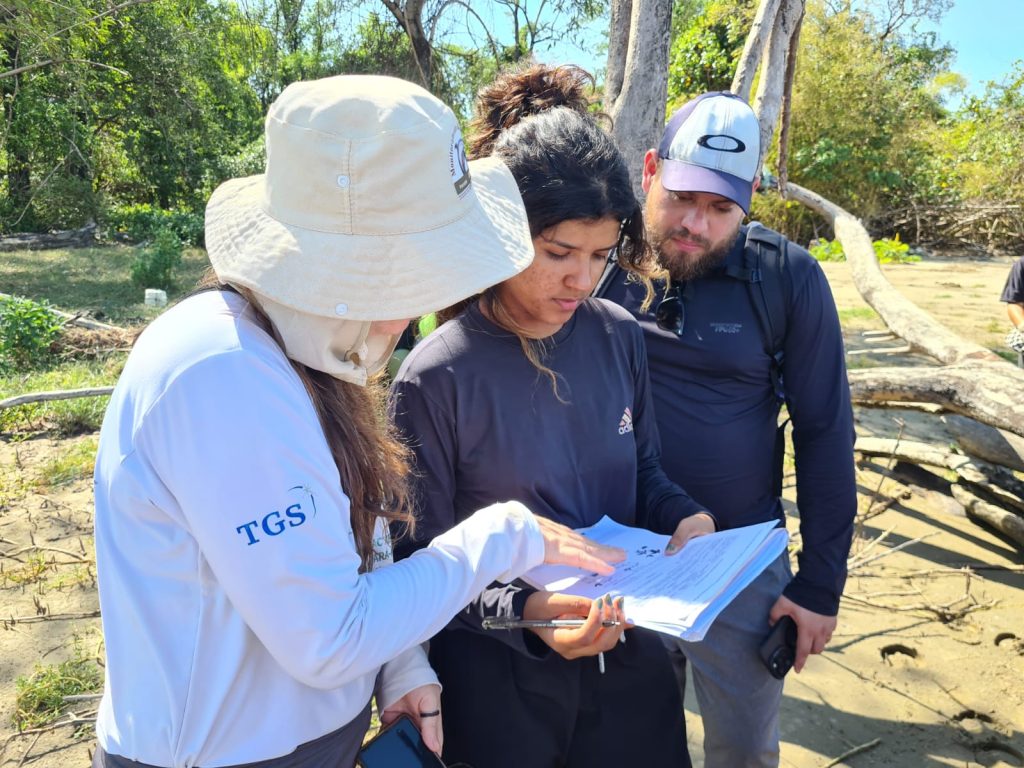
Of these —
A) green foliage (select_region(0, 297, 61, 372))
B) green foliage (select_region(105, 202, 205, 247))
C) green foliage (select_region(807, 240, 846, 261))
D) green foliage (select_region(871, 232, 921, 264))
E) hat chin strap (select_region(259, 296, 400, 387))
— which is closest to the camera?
hat chin strap (select_region(259, 296, 400, 387))

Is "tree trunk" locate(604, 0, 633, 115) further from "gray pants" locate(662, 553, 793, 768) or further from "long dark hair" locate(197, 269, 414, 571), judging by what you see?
"long dark hair" locate(197, 269, 414, 571)

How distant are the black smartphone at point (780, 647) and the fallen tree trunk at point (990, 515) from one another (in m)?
3.09

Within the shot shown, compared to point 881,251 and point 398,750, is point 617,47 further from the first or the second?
point 881,251

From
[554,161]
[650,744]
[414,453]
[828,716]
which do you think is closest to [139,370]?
[414,453]

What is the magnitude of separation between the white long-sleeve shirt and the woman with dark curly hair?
1.43ft

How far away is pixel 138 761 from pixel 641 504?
1167 mm

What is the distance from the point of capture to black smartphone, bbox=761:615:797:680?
74.4 inches

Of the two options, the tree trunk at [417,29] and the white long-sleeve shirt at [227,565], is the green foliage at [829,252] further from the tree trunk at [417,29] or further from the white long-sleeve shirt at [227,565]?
the white long-sleeve shirt at [227,565]

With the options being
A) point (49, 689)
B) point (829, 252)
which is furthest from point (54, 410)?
point (829, 252)

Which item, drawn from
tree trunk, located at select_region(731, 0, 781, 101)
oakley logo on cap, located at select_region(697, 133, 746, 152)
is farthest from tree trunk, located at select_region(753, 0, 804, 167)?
oakley logo on cap, located at select_region(697, 133, 746, 152)

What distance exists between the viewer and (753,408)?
2080mm

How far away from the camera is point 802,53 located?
54.7 feet

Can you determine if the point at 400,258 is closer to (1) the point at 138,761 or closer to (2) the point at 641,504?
(1) the point at 138,761

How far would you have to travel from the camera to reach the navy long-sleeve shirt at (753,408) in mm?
1968
